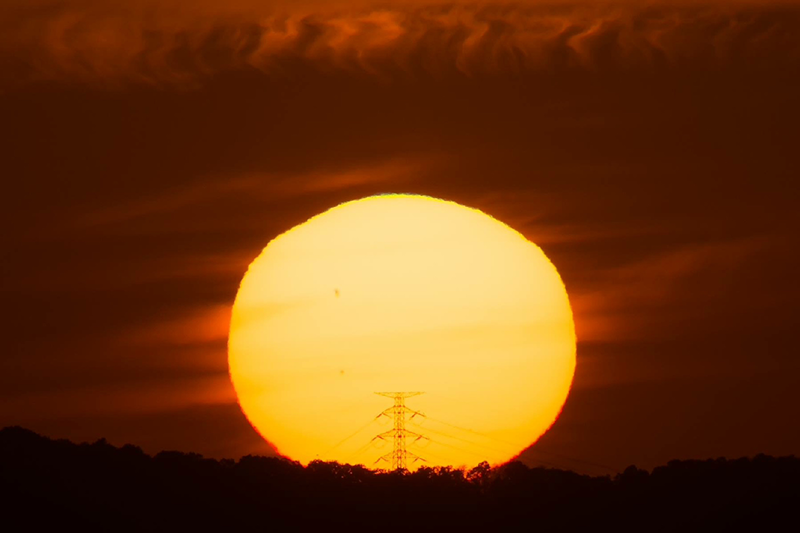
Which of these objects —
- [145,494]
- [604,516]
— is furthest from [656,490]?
[145,494]

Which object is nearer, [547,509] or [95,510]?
[95,510]

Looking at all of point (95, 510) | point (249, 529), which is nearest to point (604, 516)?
point (249, 529)

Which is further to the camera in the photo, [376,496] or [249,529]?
[376,496]

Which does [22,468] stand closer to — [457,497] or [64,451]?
[64,451]

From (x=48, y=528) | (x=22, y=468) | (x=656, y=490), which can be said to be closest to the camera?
(x=48, y=528)

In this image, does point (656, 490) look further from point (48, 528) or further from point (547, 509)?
point (48, 528)

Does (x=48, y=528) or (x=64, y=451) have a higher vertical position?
(x=64, y=451)

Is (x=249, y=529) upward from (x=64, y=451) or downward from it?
downward

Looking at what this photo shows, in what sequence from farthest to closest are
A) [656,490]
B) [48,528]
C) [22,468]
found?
[656,490]
[22,468]
[48,528]
